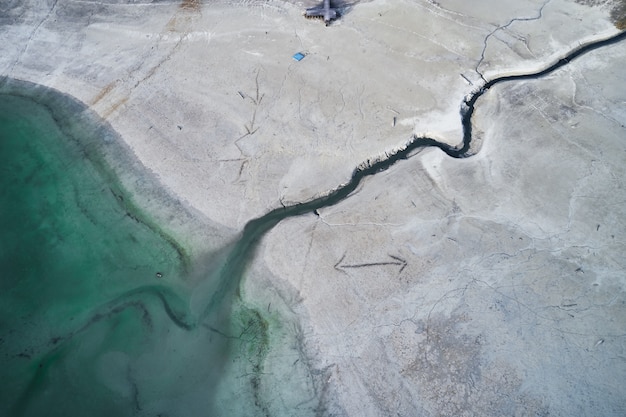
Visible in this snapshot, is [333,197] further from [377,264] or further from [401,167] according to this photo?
[377,264]

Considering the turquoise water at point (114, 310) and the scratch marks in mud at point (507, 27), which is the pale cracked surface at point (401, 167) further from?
the turquoise water at point (114, 310)

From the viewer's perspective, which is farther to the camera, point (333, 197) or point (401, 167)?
point (401, 167)

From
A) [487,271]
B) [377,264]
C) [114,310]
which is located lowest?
[114,310]

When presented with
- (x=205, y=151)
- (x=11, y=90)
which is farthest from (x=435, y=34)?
(x=11, y=90)

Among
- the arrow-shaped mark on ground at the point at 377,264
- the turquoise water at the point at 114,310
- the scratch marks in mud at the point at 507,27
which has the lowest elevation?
the turquoise water at the point at 114,310

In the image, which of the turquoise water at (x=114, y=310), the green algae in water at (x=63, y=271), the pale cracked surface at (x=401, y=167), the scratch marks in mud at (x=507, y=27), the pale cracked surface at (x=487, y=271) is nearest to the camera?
the pale cracked surface at (x=487, y=271)

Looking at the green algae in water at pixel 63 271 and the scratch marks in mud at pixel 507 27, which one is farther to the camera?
the scratch marks in mud at pixel 507 27

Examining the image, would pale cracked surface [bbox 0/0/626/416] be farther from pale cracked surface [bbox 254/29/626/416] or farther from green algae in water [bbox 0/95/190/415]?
green algae in water [bbox 0/95/190/415]

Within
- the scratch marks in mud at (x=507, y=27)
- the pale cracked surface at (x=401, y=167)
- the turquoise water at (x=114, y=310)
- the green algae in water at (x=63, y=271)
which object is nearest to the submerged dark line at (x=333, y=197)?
the turquoise water at (x=114, y=310)

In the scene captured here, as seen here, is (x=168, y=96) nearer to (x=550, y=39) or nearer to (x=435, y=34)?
(x=435, y=34)

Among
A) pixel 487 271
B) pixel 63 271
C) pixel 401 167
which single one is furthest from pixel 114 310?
pixel 487 271
